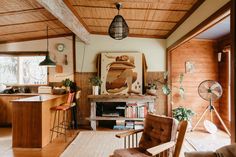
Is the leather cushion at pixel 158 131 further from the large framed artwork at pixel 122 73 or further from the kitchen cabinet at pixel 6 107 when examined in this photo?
the kitchen cabinet at pixel 6 107

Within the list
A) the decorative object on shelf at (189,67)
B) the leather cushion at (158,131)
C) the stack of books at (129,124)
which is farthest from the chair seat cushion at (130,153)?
the decorative object on shelf at (189,67)

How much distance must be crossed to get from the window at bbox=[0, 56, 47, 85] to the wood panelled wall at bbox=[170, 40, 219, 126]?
3753 mm

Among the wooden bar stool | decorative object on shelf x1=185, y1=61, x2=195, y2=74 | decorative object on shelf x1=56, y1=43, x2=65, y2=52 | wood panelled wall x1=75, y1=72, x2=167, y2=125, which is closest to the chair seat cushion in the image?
the wooden bar stool

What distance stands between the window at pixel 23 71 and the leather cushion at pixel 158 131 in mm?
4176

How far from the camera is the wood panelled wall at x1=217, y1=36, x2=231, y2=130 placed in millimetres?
5430

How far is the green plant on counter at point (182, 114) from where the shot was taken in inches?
214

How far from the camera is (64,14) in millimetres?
3795

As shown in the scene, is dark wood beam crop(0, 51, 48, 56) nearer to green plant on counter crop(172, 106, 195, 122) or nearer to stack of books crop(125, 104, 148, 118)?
stack of books crop(125, 104, 148, 118)

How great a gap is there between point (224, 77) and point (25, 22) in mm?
4971

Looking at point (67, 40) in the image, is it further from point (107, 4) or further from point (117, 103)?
point (107, 4)

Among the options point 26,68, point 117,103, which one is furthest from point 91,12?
point 26,68

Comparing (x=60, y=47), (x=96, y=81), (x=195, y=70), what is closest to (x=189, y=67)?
(x=195, y=70)

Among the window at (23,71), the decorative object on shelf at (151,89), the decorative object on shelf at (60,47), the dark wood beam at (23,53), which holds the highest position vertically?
the decorative object on shelf at (60,47)

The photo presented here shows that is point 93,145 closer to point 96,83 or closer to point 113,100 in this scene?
point 113,100
